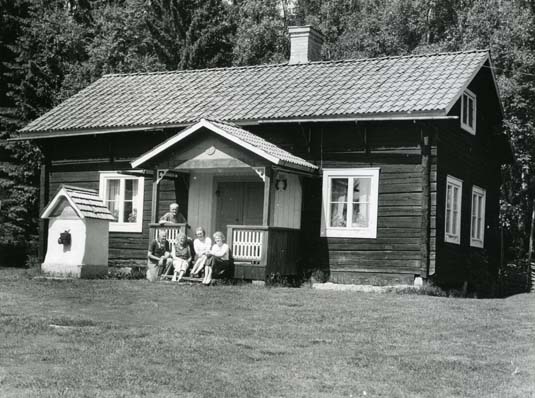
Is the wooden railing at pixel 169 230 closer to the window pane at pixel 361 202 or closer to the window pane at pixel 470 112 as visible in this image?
the window pane at pixel 361 202

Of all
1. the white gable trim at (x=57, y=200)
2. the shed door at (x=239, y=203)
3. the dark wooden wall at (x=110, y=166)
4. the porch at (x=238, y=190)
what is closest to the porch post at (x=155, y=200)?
the porch at (x=238, y=190)

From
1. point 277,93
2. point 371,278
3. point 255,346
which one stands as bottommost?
point 255,346

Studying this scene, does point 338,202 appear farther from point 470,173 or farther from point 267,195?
point 470,173

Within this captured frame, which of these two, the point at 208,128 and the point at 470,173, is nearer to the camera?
the point at 208,128

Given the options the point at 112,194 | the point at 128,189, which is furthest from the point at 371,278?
the point at 112,194

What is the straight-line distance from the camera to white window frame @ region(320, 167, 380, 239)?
18859mm

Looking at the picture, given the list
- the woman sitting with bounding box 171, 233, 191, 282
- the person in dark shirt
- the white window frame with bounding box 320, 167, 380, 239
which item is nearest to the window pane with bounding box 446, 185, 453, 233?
the white window frame with bounding box 320, 167, 380, 239

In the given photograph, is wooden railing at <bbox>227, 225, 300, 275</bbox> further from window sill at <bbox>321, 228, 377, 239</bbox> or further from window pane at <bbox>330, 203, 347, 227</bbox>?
window pane at <bbox>330, 203, 347, 227</bbox>

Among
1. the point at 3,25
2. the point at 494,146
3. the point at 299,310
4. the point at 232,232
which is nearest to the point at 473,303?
the point at 299,310

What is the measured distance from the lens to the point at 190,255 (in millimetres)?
18469

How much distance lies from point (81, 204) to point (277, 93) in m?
5.50

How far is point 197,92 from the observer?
75.5 feet

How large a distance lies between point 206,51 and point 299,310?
85.9ft

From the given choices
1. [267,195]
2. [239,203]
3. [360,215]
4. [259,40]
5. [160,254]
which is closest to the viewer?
[267,195]
